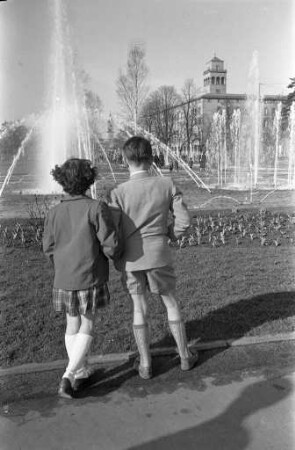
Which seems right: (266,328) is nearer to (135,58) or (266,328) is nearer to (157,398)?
(157,398)

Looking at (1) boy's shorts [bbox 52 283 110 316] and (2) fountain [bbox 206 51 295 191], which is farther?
(2) fountain [bbox 206 51 295 191]

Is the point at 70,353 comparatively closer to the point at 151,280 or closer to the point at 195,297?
the point at 151,280

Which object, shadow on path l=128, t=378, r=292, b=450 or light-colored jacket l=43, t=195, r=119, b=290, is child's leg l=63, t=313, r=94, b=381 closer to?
light-colored jacket l=43, t=195, r=119, b=290

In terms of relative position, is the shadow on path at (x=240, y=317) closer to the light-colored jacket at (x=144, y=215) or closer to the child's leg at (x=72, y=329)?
the child's leg at (x=72, y=329)

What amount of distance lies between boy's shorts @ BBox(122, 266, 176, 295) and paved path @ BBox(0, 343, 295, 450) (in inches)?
23.8

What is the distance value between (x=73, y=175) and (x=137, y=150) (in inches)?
18.2

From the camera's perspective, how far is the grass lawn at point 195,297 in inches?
160

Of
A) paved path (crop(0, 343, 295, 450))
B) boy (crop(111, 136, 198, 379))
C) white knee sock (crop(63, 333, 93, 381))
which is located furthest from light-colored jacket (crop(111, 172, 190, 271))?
paved path (crop(0, 343, 295, 450))

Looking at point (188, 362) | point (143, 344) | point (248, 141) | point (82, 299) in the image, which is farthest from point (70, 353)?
point (248, 141)

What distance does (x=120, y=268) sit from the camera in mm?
3410

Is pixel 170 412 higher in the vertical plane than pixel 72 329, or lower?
lower

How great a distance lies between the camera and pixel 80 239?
10.4ft

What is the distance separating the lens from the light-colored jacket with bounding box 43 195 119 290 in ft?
10.3

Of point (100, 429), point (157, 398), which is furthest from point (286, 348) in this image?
point (100, 429)
